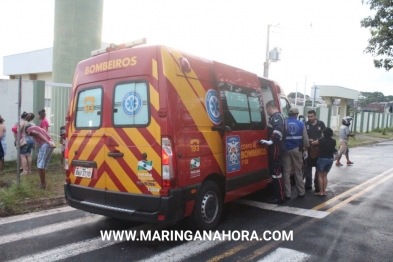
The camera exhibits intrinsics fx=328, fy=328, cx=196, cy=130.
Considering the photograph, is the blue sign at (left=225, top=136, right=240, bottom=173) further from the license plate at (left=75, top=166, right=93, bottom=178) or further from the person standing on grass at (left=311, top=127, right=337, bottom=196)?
the person standing on grass at (left=311, top=127, right=337, bottom=196)

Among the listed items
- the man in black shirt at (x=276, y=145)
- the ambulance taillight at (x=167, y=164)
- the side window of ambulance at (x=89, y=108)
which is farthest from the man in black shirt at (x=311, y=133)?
the side window of ambulance at (x=89, y=108)

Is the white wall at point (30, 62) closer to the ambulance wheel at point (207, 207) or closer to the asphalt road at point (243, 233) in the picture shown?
the asphalt road at point (243, 233)

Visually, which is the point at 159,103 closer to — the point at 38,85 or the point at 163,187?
the point at 163,187

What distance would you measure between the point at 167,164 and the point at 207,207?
1096 mm

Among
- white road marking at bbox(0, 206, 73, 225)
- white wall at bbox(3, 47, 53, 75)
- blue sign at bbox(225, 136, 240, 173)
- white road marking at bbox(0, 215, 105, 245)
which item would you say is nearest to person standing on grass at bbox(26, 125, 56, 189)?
white road marking at bbox(0, 206, 73, 225)

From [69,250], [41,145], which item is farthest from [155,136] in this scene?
[41,145]

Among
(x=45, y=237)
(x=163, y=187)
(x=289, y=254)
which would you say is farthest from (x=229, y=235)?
(x=45, y=237)

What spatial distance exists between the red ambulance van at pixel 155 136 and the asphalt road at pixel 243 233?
0.41m

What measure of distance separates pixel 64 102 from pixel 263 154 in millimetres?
7222

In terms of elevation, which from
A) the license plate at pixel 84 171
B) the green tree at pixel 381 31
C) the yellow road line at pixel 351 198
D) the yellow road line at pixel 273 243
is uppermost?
the green tree at pixel 381 31

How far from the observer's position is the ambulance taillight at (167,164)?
386 centimetres

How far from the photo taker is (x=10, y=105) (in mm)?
9344

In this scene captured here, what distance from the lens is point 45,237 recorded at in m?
4.43

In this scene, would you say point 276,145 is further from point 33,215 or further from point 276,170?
point 33,215
